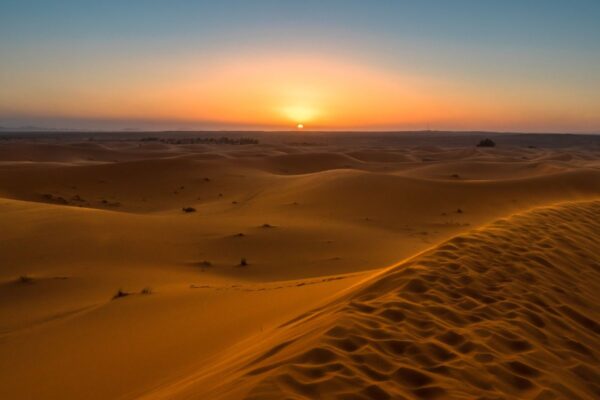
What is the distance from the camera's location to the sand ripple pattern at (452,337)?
131 inches

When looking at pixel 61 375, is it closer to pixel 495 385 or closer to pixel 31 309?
pixel 31 309

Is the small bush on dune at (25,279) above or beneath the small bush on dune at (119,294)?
beneath

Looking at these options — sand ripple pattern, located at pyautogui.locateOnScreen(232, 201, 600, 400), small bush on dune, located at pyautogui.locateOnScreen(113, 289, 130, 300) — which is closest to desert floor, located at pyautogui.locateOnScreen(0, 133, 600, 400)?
sand ripple pattern, located at pyautogui.locateOnScreen(232, 201, 600, 400)

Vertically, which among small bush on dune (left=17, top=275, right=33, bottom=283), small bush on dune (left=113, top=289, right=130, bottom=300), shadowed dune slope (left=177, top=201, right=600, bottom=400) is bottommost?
small bush on dune (left=17, top=275, right=33, bottom=283)

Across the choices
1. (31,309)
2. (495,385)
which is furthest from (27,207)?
(495,385)

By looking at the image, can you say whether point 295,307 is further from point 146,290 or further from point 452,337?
point 146,290

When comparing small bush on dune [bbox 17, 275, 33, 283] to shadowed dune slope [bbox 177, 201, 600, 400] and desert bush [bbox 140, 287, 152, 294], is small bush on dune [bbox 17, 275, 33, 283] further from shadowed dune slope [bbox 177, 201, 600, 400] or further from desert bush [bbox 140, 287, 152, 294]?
shadowed dune slope [bbox 177, 201, 600, 400]

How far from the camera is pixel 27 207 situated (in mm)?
13469

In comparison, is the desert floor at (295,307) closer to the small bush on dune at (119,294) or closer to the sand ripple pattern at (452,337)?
the sand ripple pattern at (452,337)

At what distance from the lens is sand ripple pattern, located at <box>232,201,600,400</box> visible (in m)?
3.32

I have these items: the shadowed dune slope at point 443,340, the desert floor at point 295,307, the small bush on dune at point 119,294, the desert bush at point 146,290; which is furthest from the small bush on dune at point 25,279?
the shadowed dune slope at point 443,340

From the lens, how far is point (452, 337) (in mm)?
4109

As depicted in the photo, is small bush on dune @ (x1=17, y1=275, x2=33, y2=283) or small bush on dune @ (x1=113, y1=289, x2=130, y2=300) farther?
small bush on dune @ (x1=17, y1=275, x2=33, y2=283)

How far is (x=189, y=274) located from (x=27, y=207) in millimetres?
7104
